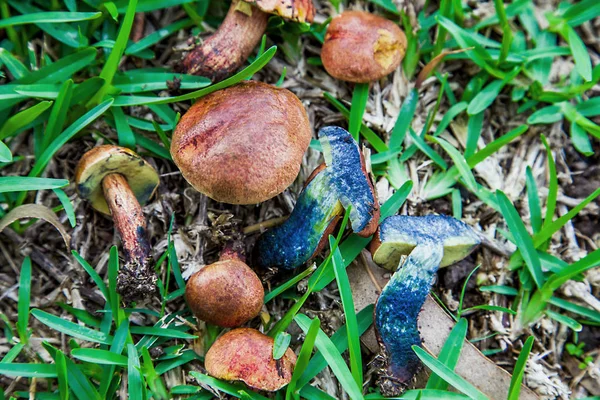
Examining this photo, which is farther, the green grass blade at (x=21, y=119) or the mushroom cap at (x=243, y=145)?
the green grass blade at (x=21, y=119)

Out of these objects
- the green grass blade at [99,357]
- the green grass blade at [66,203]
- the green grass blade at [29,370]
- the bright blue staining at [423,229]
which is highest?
the bright blue staining at [423,229]

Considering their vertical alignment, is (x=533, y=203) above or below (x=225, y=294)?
above

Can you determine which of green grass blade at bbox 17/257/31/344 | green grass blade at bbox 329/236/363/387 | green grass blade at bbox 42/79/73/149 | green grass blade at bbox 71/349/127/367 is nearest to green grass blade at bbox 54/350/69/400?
green grass blade at bbox 71/349/127/367

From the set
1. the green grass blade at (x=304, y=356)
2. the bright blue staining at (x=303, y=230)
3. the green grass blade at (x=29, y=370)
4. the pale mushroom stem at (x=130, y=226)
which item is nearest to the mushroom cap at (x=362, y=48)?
the bright blue staining at (x=303, y=230)

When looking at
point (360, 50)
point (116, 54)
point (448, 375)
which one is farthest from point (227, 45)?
point (448, 375)

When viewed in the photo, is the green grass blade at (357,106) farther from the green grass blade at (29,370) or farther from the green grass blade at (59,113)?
the green grass blade at (29,370)

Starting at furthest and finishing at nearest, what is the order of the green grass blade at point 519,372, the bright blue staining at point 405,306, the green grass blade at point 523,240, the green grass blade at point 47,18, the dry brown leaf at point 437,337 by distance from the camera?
the green grass blade at point 523,240 → the green grass blade at point 47,18 → the dry brown leaf at point 437,337 → the bright blue staining at point 405,306 → the green grass blade at point 519,372

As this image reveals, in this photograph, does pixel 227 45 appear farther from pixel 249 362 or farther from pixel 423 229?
pixel 249 362
